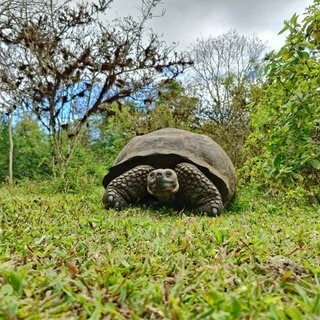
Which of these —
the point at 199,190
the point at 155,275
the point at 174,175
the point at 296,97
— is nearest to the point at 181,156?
the point at 174,175

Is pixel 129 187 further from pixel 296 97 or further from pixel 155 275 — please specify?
pixel 155 275

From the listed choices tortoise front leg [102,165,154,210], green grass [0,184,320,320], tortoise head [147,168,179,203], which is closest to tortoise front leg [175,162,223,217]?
tortoise head [147,168,179,203]

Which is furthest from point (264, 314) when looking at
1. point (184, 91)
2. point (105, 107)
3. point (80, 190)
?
Result: point (184, 91)

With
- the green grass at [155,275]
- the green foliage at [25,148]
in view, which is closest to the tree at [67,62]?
the green foliage at [25,148]

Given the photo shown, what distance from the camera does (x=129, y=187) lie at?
4461 mm

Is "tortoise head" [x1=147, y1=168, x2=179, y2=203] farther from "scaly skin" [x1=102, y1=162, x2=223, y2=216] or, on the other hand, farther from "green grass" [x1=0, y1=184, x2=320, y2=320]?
"green grass" [x1=0, y1=184, x2=320, y2=320]

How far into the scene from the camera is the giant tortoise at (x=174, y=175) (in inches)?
168

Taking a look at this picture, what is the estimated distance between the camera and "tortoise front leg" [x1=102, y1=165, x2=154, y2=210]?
4398 mm

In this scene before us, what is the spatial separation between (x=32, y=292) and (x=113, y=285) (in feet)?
0.72

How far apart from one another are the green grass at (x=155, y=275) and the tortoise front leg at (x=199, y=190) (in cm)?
208

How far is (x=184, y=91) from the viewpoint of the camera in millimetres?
13008

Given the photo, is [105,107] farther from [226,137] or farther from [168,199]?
[168,199]

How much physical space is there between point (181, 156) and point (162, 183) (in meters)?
0.50

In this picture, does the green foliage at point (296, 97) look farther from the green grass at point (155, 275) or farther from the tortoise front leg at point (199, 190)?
the green grass at point (155, 275)
